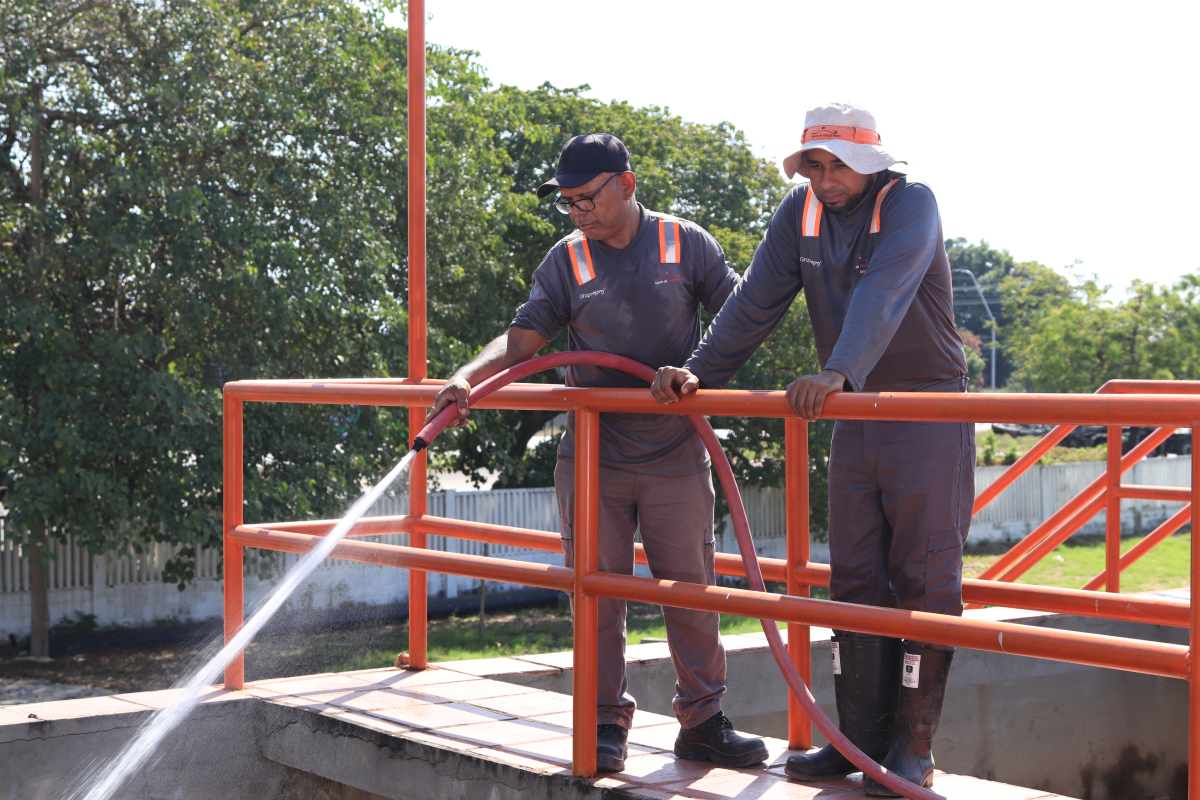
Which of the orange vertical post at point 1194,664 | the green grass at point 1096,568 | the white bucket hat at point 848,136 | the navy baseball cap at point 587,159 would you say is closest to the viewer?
the orange vertical post at point 1194,664

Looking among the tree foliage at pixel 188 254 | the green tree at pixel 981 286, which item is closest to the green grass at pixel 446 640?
the tree foliage at pixel 188 254

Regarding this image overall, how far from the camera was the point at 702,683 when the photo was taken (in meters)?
3.25

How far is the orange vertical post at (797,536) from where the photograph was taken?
9.80ft

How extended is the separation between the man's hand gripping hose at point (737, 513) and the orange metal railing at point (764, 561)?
0.33 feet

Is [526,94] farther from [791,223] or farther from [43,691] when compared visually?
[791,223]

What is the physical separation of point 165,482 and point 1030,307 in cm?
4466

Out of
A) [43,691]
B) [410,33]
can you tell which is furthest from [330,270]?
[410,33]

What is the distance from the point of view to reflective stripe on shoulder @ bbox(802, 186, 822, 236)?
298 centimetres

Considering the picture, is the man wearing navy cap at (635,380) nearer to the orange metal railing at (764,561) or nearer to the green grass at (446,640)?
the orange metal railing at (764,561)

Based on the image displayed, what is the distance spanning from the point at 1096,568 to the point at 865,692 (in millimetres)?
16822

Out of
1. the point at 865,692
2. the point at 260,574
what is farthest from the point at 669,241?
the point at 260,574

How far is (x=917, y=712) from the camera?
2764mm

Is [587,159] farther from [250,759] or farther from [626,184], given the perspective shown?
[250,759]

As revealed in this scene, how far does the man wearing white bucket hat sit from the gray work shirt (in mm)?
334
